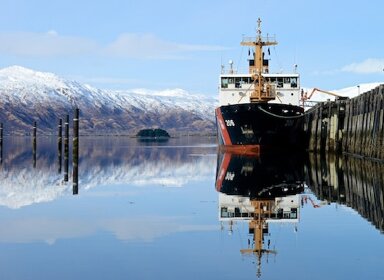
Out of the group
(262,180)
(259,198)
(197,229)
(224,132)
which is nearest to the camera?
(197,229)

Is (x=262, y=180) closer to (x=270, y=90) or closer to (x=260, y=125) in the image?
(x=260, y=125)

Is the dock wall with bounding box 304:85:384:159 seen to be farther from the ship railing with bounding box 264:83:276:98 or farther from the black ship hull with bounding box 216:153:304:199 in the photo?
the black ship hull with bounding box 216:153:304:199

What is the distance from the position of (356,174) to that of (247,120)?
77.1ft

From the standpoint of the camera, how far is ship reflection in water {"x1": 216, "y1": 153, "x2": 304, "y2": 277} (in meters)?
17.9

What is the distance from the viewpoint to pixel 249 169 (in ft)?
136

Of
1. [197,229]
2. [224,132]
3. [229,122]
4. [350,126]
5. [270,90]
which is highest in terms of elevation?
[270,90]

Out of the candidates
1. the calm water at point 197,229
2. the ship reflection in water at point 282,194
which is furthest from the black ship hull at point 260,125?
the calm water at point 197,229

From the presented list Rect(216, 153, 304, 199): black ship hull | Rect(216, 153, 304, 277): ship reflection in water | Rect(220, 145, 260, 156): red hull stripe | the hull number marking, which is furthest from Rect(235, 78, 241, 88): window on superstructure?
Rect(216, 153, 304, 277): ship reflection in water

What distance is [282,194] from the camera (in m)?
27.4

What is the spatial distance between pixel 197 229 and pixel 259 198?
696 cm

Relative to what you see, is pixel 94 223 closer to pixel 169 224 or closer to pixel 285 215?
pixel 169 224

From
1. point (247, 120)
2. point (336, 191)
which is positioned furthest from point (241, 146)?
point (336, 191)

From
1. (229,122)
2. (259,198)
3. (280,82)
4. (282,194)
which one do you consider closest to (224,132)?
(229,122)

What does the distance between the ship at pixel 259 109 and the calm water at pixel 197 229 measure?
24396mm
